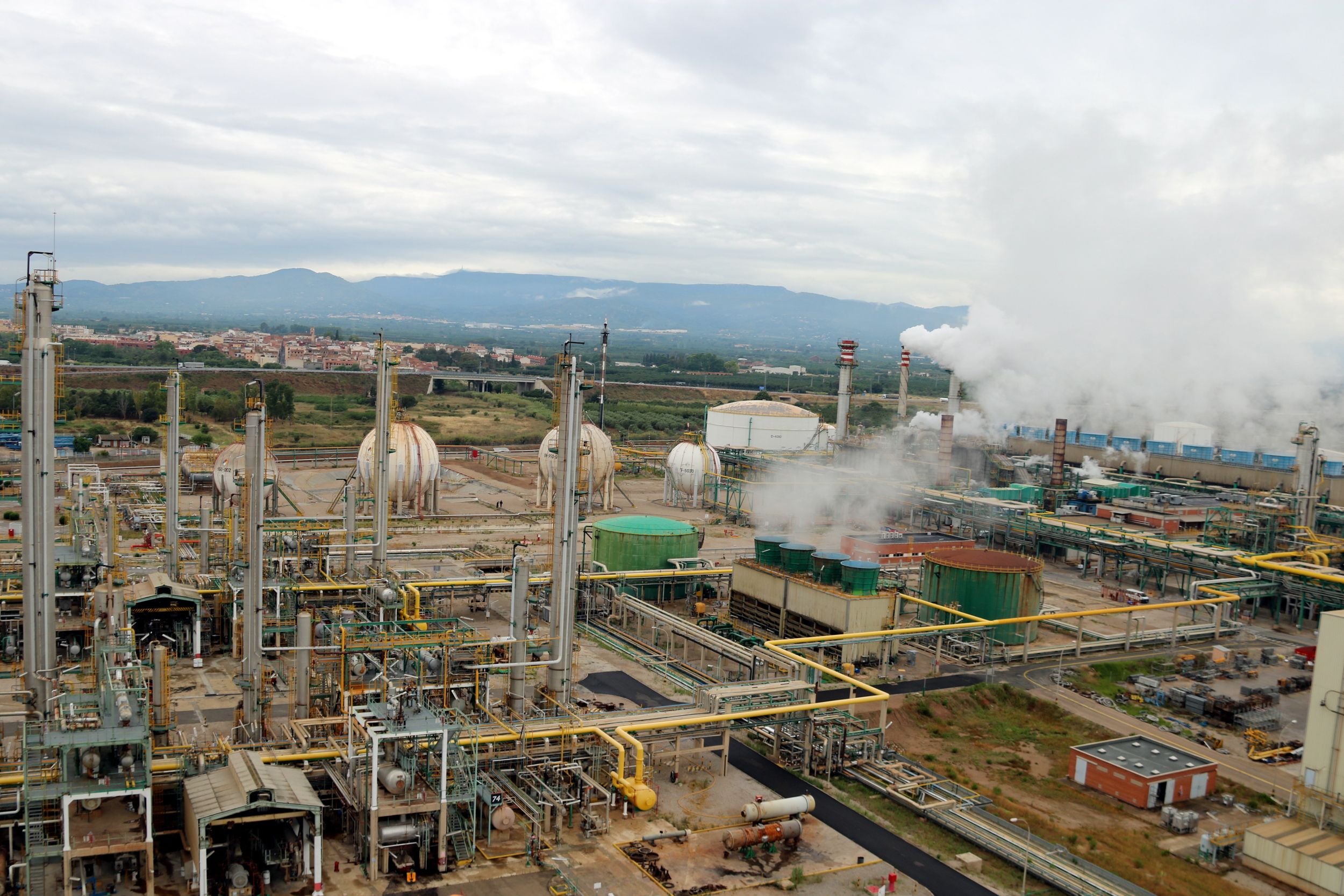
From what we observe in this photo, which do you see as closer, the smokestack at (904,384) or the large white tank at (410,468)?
the large white tank at (410,468)

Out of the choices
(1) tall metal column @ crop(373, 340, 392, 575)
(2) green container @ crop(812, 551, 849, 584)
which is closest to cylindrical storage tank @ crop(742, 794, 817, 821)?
(2) green container @ crop(812, 551, 849, 584)

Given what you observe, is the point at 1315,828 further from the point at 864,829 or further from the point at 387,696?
the point at 387,696

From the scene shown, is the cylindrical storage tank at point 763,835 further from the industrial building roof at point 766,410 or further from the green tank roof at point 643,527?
the industrial building roof at point 766,410

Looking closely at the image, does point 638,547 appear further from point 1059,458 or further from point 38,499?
point 1059,458

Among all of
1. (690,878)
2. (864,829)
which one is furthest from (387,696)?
(864,829)

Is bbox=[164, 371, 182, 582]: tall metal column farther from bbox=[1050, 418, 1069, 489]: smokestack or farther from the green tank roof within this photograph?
bbox=[1050, 418, 1069, 489]: smokestack

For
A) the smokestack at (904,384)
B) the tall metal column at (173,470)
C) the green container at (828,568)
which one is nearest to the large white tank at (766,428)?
the smokestack at (904,384)

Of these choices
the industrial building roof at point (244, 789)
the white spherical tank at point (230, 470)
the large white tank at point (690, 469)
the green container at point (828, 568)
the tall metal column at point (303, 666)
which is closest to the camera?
the industrial building roof at point (244, 789)
